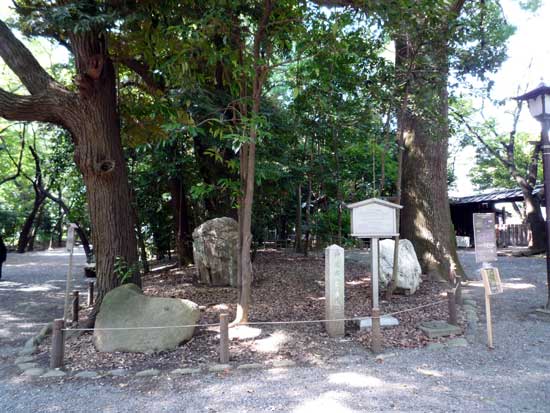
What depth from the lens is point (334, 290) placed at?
5.68m

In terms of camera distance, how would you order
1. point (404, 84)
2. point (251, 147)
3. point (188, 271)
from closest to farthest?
point (251, 147)
point (404, 84)
point (188, 271)

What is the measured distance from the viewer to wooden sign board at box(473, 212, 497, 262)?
5328 mm

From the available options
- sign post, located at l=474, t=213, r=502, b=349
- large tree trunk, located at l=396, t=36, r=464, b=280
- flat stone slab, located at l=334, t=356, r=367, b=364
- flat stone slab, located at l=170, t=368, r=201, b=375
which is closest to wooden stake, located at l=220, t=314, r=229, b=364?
flat stone slab, located at l=170, t=368, r=201, b=375

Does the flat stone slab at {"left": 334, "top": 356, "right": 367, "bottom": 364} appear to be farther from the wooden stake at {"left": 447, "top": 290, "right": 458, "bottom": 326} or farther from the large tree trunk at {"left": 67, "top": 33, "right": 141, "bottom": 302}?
the large tree trunk at {"left": 67, "top": 33, "right": 141, "bottom": 302}

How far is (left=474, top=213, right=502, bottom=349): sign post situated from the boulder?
255 centimetres

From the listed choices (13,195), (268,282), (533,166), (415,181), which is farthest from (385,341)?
(13,195)

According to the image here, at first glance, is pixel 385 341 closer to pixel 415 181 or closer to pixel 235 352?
pixel 235 352

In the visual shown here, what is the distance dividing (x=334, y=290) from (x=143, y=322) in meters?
2.68

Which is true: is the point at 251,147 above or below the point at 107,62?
below

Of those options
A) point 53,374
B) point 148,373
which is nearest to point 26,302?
point 53,374

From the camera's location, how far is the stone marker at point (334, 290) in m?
5.67

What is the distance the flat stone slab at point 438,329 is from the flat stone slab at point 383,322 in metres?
0.40

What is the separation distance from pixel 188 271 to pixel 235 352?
22.1 feet

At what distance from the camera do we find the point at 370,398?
146 inches
